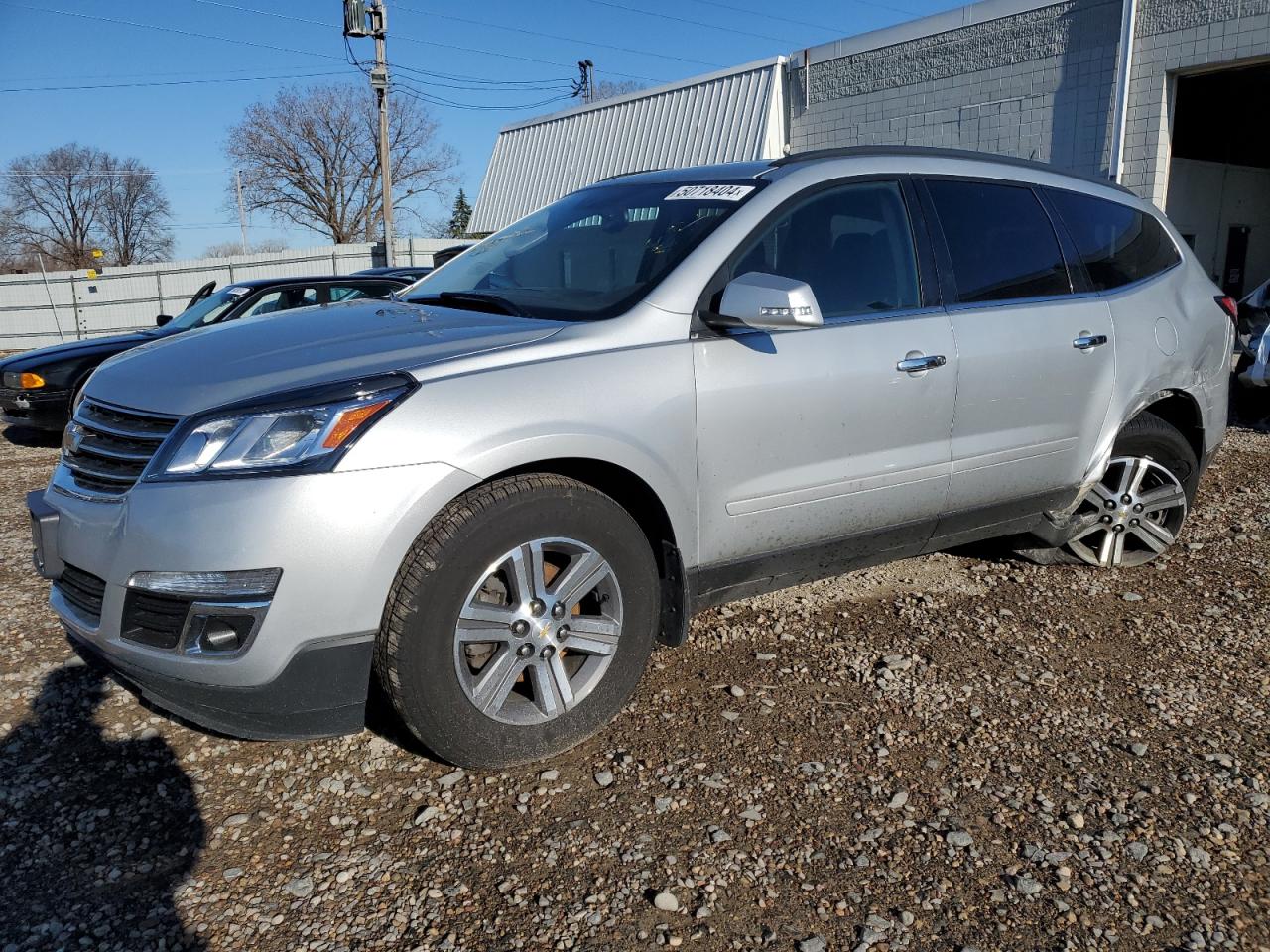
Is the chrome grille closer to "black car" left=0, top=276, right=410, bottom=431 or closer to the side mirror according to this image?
the side mirror

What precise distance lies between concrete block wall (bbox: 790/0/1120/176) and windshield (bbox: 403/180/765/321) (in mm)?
9342

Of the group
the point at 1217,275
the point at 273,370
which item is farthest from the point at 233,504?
the point at 1217,275

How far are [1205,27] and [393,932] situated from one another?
13.4 metres

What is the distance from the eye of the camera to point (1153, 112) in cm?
1217

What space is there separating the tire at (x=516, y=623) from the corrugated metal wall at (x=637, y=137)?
12955mm

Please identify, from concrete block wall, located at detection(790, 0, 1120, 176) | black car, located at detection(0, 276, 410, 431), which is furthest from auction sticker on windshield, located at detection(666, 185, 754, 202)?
concrete block wall, located at detection(790, 0, 1120, 176)

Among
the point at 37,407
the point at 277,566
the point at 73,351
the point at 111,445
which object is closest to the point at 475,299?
the point at 111,445

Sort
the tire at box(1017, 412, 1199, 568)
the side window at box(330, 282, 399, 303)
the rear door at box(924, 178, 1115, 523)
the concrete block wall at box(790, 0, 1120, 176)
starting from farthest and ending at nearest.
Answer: the concrete block wall at box(790, 0, 1120, 176) < the side window at box(330, 282, 399, 303) < the tire at box(1017, 412, 1199, 568) < the rear door at box(924, 178, 1115, 523)

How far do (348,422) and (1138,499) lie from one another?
3.71 meters

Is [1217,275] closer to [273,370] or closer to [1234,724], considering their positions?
[1234,724]

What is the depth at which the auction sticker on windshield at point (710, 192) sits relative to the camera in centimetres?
337

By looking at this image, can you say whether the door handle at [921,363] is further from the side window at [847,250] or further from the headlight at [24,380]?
the headlight at [24,380]

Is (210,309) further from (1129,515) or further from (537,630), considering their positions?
(1129,515)

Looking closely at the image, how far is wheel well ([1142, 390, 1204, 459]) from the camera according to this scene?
464 cm
